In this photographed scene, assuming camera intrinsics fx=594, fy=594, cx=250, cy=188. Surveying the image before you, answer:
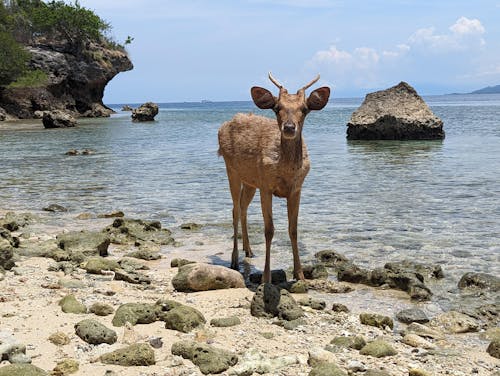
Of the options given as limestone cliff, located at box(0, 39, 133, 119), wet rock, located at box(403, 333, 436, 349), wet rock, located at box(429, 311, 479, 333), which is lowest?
wet rock, located at box(429, 311, 479, 333)

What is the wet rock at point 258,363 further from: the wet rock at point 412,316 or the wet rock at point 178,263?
the wet rock at point 178,263

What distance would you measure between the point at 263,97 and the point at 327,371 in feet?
11.6

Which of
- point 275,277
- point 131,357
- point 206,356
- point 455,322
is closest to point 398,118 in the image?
point 275,277

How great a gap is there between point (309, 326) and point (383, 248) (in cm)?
409

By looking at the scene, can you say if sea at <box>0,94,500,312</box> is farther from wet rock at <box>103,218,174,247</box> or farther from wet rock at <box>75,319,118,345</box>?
wet rock at <box>75,319,118,345</box>

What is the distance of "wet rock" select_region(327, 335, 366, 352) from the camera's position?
18.2ft

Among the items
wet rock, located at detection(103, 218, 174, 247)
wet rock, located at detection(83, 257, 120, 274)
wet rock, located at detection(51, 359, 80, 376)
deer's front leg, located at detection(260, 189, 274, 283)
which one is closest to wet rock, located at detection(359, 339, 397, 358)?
deer's front leg, located at detection(260, 189, 274, 283)

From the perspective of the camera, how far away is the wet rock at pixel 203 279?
7.44 metres

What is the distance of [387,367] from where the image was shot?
16.8ft

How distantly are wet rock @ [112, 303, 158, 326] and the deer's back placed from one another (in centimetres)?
238

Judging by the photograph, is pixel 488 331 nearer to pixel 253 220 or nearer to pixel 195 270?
pixel 195 270

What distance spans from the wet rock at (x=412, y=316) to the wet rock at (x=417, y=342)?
64 cm

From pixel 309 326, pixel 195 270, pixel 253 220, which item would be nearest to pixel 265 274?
pixel 195 270

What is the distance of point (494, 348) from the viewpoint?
18.3ft
